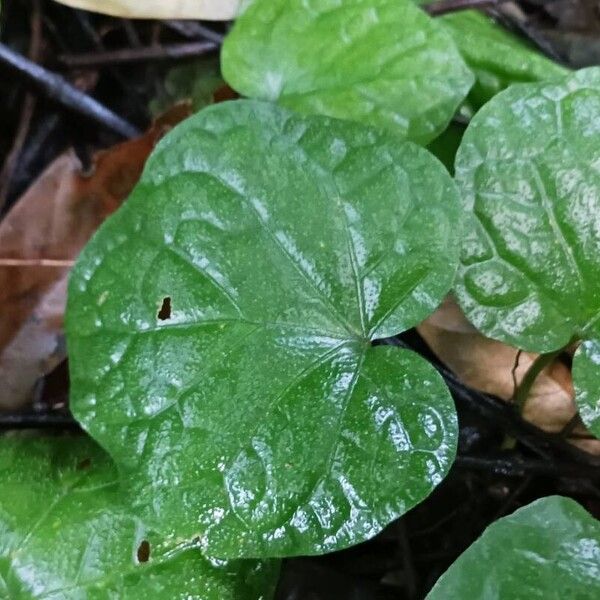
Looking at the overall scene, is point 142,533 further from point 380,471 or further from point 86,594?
point 380,471

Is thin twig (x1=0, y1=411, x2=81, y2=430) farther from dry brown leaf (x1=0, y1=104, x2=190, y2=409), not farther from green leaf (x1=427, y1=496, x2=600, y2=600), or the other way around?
green leaf (x1=427, y1=496, x2=600, y2=600)

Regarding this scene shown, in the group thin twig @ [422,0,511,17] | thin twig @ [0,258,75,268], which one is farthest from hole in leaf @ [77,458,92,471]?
thin twig @ [422,0,511,17]

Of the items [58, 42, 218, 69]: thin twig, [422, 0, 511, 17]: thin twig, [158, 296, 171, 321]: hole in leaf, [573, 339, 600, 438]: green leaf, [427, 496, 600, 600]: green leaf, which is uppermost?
[422, 0, 511, 17]: thin twig

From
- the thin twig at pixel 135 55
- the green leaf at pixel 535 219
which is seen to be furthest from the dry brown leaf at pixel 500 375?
the thin twig at pixel 135 55

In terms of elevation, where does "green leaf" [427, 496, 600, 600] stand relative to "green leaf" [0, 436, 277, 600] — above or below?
above

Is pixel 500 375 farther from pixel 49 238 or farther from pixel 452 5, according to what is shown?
pixel 49 238

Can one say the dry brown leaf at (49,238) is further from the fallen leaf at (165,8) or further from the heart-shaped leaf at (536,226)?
the heart-shaped leaf at (536,226)

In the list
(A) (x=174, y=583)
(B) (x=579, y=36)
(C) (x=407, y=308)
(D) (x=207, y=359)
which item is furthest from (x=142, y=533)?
(B) (x=579, y=36)

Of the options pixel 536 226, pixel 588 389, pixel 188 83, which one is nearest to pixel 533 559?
pixel 588 389
